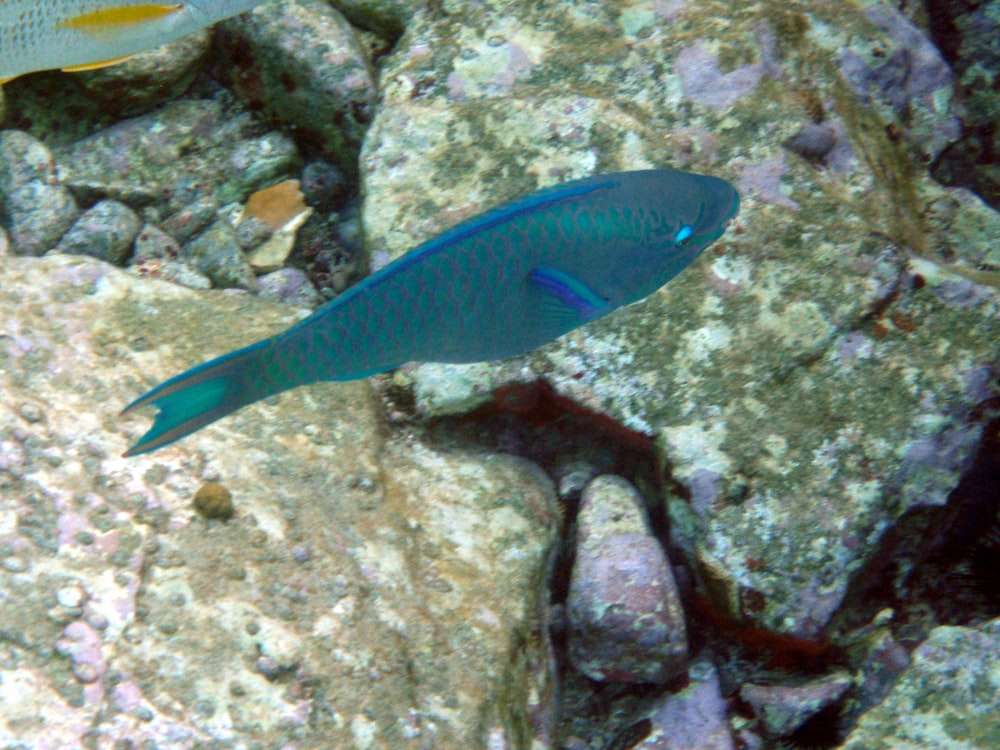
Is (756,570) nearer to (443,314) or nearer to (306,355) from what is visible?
(443,314)

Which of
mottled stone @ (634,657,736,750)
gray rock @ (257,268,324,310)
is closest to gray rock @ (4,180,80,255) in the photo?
gray rock @ (257,268,324,310)

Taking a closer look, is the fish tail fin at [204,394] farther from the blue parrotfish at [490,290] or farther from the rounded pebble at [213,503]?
the rounded pebble at [213,503]

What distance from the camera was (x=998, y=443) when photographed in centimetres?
289

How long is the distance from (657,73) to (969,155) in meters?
2.37

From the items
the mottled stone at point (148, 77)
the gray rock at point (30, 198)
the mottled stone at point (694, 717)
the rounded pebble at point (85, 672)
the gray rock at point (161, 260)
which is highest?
the mottled stone at point (148, 77)

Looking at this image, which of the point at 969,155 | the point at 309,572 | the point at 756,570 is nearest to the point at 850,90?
the point at 969,155

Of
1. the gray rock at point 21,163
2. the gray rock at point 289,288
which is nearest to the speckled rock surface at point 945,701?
the gray rock at point 289,288

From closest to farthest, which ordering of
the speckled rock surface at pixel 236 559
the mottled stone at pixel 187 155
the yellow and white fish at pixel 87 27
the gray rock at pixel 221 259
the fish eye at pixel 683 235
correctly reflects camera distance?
the fish eye at pixel 683 235, the speckled rock surface at pixel 236 559, the yellow and white fish at pixel 87 27, the gray rock at pixel 221 259, the mottled stone at pixel 187 155

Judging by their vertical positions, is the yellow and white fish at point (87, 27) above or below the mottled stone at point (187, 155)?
above

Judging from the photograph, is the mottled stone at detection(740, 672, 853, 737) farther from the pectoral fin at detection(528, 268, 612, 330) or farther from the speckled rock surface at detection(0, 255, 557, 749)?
the pectoral fin at detection(528, 268, 612, 330)

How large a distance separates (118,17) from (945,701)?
3517 mm

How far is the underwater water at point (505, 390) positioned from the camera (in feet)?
6.21

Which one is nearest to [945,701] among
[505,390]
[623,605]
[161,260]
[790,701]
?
[790,701]

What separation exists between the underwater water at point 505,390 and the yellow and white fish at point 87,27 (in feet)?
0.05
